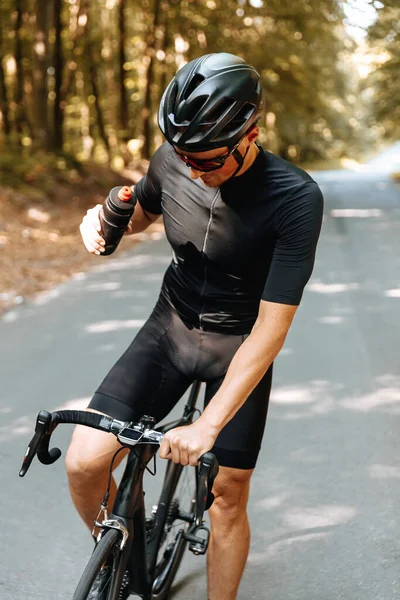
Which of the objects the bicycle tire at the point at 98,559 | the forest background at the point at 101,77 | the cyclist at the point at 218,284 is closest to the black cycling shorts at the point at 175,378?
the cyclist at the point at 218,284

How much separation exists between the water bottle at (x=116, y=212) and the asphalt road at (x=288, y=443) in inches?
67.6

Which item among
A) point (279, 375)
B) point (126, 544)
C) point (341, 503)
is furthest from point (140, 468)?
point (279, 375)

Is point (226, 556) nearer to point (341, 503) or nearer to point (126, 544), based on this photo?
point (126, 544)

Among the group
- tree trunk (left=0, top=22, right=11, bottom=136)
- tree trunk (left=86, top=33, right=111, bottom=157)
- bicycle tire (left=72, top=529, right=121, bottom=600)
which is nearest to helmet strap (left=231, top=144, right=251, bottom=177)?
bicycle tire (left=72, top=529, right=121, bottom=600)

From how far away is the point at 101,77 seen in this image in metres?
34.0

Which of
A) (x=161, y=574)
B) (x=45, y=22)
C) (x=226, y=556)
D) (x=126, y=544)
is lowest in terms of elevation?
(x=45, y=22)

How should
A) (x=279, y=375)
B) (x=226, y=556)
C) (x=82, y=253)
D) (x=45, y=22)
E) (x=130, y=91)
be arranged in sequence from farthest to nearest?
1. (x=130, y=91)
2. (x=45, y=22)
3. (x=82, y=253)
4. (x=279, y=375)
5. (x=226, y=556)

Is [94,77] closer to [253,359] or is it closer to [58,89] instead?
[58,89]

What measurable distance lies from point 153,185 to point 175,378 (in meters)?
0.78

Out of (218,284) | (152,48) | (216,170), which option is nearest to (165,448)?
(218,284)

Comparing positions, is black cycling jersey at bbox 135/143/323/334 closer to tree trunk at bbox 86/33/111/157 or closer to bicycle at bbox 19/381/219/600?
bicycle at bbox 19/381/219/600

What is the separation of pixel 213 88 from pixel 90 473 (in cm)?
136

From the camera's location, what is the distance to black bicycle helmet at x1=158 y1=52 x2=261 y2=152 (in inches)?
93.8

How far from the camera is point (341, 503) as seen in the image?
14.3ft
